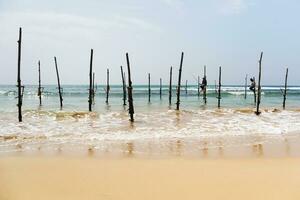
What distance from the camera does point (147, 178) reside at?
8156mm

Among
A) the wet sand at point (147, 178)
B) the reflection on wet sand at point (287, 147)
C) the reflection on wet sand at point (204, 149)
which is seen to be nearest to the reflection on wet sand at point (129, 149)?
the wet sand at point (147, 178)

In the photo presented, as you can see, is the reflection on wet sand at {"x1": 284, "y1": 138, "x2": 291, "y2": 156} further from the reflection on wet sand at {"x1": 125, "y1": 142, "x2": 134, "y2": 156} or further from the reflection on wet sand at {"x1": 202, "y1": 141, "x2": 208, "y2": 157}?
the reflection on wet sand at {"x1": 125, "y1": 142, "x2": 134, "y2": 156}

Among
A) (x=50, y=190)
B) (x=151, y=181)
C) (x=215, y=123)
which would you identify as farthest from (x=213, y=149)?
(x=215, y=123)

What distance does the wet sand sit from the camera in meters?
7.05

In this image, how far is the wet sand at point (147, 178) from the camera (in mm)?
7055

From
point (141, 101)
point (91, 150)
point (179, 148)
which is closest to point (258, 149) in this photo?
point (179, 148)

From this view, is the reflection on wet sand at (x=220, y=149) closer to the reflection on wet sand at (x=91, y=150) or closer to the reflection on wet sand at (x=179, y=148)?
the reflection on wet sand at (x=179, y=148)

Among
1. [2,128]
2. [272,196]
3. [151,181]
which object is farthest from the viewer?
[2,128]

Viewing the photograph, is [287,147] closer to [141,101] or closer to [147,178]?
[147,178]

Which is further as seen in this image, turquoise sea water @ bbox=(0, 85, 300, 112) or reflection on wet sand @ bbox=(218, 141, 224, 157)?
turquoise sea water @ bbox=(0, 85, 300, 112)

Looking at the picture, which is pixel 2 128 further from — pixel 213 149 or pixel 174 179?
pixel 174 179

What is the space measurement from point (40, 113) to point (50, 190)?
18.9 metres

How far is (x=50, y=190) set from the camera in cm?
730

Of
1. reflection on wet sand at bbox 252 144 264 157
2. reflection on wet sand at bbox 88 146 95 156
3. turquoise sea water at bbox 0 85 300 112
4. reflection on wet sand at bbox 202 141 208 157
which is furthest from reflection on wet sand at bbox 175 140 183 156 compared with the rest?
turquoise sea water at bbox 0 85 300 112
